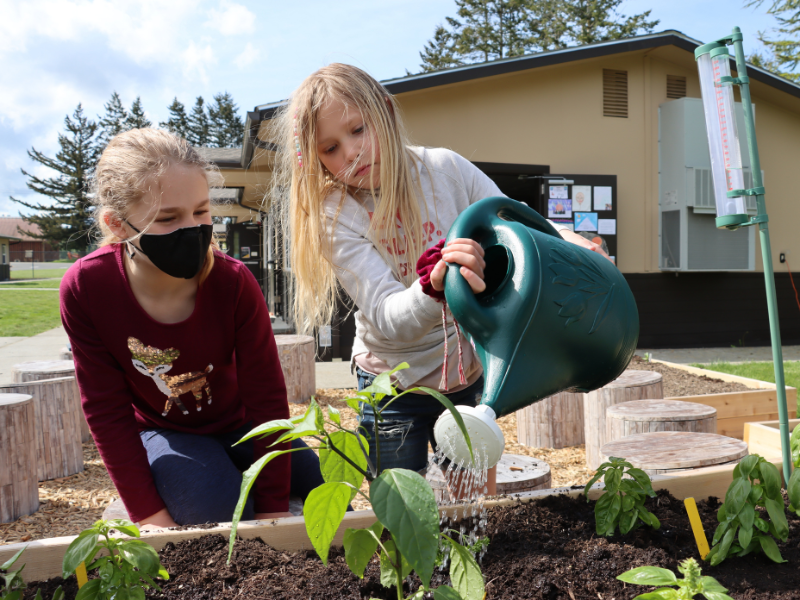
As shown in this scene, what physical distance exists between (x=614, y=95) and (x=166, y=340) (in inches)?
284

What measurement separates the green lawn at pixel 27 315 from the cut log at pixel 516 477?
10.2 metres

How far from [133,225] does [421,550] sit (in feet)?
4.32

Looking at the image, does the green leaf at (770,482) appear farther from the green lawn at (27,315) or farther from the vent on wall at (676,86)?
the green lawn at (27,315)

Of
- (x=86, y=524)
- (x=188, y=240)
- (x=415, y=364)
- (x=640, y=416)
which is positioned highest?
(x=188, y=240)

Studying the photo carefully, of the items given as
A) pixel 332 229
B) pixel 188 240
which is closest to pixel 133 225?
pixel 188 240

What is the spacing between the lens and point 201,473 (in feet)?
5.36

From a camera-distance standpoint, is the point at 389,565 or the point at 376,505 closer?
the point at 376,505

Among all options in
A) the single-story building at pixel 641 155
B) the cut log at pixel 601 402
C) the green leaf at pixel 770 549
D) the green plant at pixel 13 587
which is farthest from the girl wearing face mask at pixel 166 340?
the single-story building at pixel 641 155

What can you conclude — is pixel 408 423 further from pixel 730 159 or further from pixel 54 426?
pixel 54 426

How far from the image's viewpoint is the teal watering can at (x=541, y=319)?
0.82 metres

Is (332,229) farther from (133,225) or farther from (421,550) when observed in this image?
(421,550)

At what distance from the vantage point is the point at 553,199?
23.5 feet

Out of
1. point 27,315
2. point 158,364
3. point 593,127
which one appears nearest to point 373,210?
point 158,364

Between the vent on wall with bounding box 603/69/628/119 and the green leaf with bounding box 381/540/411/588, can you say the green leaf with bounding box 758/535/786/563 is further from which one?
the vent on wall with bounding box 603/69/628/119
